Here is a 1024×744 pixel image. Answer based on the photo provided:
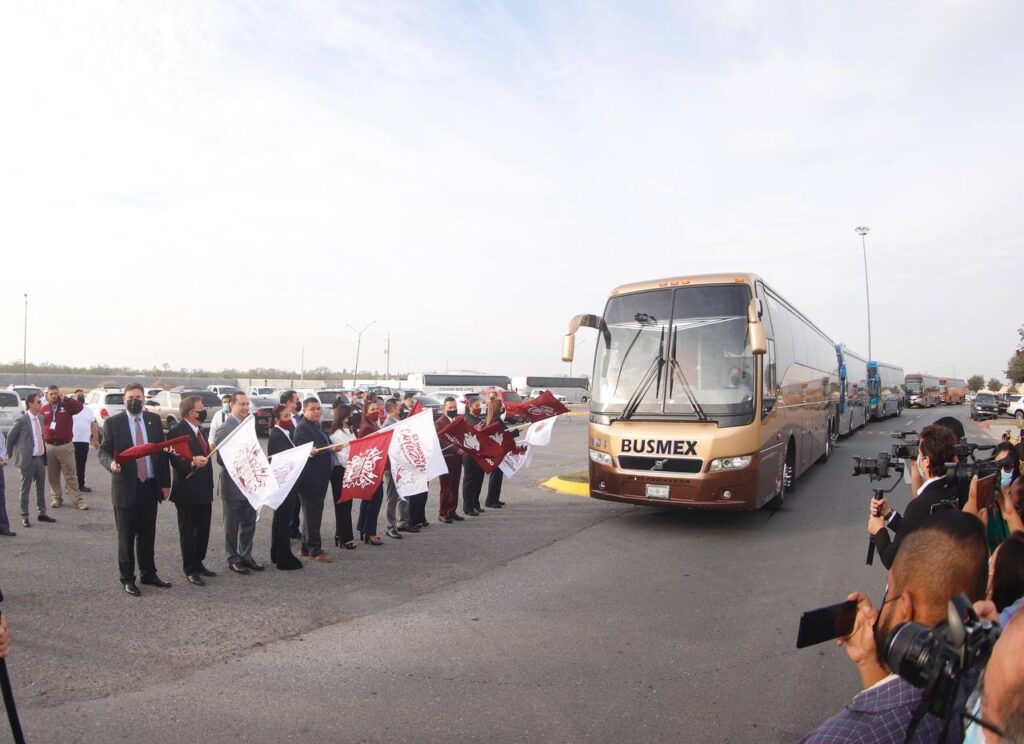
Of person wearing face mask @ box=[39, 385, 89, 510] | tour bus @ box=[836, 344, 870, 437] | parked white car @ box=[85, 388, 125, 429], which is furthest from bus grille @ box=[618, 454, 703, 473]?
parked white car @ box=[85, 388, 125, 429]

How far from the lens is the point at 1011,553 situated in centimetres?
296

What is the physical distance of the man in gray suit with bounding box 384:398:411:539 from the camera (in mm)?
9797

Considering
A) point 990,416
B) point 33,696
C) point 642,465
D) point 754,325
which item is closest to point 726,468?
point 642,465

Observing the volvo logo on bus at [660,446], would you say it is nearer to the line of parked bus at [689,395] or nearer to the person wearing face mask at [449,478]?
the line of parked bus at [689,395]

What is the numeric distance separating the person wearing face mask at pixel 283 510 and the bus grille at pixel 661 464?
14.6 feet

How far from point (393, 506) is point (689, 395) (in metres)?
4.44

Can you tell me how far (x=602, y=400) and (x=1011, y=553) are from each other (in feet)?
25.0

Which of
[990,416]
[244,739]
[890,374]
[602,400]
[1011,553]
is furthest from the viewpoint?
[890,374]

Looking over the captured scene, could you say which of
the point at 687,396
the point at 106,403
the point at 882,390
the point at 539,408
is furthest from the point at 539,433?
the point at 882,390

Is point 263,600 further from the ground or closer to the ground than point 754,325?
closer to the ground

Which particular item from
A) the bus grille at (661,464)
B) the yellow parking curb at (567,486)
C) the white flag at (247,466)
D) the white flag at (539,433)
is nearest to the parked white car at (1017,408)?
the yellow parking curb at (567,486)

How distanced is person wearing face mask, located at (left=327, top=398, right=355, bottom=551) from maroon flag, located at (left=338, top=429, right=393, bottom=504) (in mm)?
255

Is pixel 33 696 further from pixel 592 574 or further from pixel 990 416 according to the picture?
pixel 990 416

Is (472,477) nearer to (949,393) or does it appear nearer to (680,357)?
(680,357)
